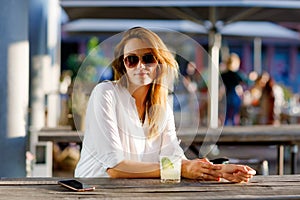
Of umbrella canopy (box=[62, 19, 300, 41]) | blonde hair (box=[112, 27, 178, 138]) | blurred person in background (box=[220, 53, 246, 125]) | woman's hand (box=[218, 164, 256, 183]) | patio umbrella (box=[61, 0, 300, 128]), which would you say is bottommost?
woman's hand (box=[218, 164, 256, 183])

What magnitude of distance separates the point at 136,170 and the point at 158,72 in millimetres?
381

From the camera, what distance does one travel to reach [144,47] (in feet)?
7.79

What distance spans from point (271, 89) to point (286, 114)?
129 centimetres

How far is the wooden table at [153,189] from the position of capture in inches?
77.0

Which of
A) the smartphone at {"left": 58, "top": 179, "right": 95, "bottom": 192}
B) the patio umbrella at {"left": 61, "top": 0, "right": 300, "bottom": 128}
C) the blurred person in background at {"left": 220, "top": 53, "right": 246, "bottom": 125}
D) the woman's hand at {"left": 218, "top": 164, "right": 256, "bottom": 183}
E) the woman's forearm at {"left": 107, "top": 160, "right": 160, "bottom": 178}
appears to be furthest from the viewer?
the blurred person in background at {"left": 220, "top": 53, "right": 246, "bottom": 125}

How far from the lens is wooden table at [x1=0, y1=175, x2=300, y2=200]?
1955 millimetres

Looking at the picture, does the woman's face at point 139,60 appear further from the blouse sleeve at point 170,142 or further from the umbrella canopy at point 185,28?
the umbrella canopy at point 185,28

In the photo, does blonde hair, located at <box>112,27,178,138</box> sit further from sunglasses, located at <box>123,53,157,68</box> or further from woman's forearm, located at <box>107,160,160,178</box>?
woman's forearm, located at <box>107,160,160,178</box>

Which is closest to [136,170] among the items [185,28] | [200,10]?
[200,10]

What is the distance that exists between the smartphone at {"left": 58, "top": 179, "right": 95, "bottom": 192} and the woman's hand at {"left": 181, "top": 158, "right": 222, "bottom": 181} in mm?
397

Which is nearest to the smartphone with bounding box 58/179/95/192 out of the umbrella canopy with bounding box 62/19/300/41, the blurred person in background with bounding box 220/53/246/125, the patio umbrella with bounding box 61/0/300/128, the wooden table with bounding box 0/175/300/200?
the wooden table with bounding box 0/175/300/200

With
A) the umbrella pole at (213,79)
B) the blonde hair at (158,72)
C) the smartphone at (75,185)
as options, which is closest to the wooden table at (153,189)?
the smartphone at (75,185)

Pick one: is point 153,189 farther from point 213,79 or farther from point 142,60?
point 213,79

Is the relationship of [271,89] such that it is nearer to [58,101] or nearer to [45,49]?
[58,101]
